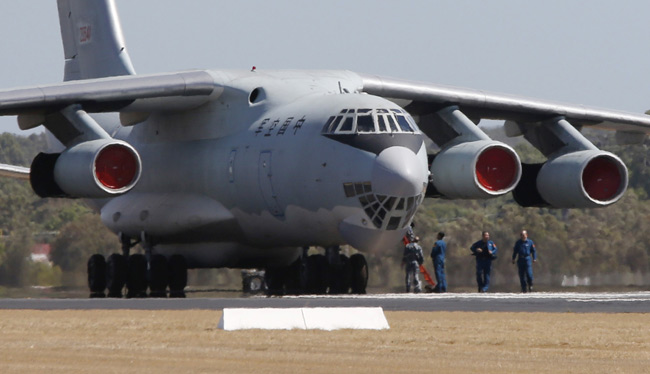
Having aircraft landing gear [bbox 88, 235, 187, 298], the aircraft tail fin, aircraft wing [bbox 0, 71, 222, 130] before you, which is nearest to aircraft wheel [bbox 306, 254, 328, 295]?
aircraft landing gear [bbox 88, 235, 187, 298]

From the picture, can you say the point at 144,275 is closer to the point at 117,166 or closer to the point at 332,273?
the point at 117,166

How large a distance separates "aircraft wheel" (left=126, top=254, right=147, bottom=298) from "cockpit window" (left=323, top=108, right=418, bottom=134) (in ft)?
15.2

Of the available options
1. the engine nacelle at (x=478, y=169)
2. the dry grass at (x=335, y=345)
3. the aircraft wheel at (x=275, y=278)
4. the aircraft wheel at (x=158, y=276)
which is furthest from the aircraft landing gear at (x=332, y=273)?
the dry grass at (x=335, y=345)

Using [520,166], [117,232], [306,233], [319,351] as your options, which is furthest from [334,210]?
[319,351]

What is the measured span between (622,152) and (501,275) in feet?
51.8

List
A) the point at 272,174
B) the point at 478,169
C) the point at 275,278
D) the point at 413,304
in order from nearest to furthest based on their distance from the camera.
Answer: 1. the point at 413,304
2. the point at 272,174
3. the point at 478,169
4. the point at 275,278

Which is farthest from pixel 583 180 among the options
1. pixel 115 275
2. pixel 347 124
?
pixel 115 275

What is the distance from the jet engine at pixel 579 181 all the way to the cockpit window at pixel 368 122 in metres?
3.39

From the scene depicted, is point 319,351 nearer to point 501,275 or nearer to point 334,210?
point 334,210

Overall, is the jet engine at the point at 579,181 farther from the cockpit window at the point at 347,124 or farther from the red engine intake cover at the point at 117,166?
the red engine intake cover at the point at 117,166

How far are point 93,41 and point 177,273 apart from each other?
17.8ft

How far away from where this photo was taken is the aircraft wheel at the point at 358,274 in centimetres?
2089

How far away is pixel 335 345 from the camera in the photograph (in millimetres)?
10820

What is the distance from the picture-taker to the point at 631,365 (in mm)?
9562
